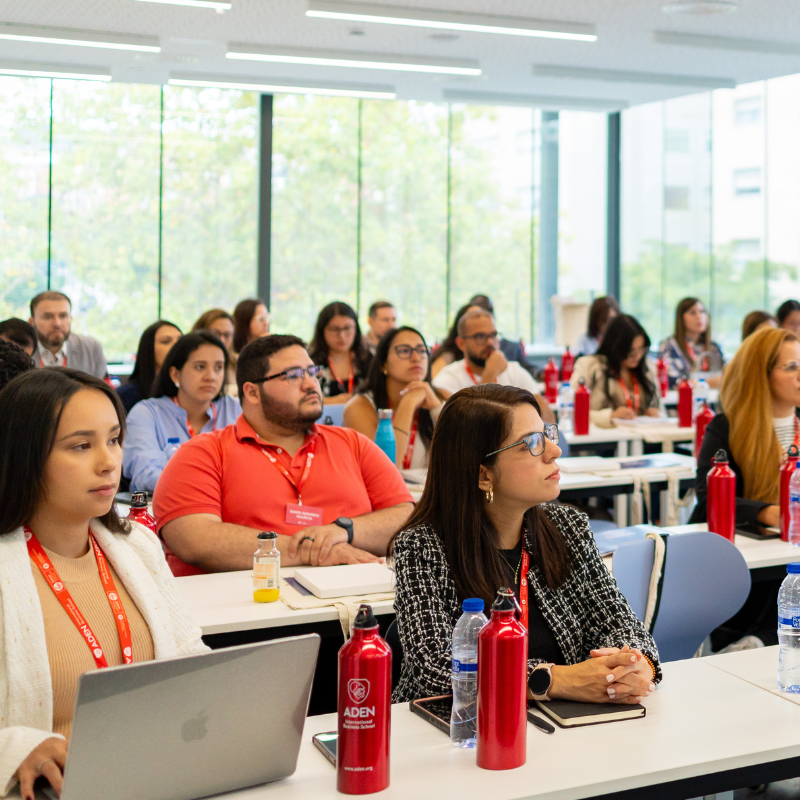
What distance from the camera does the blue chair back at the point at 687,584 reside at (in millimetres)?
2447

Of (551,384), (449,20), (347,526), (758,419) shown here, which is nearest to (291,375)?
(347,526)

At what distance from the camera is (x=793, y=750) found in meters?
1.67

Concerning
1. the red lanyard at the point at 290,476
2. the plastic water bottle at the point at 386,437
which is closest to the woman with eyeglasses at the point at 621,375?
the plastic water bottle at the point at 386,437

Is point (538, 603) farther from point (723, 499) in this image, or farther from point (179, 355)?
point (179, 355)

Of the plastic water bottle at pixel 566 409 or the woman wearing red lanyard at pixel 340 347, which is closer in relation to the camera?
the plastic water bottle at pixel 566 409

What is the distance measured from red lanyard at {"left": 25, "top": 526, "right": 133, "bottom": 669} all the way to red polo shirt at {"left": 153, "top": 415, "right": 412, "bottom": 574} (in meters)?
1.11

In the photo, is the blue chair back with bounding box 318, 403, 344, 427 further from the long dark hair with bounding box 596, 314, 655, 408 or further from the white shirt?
the long dark hair with bounding box 596, 314, 655, 408

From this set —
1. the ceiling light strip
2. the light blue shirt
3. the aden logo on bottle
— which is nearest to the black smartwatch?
the light blue shirt

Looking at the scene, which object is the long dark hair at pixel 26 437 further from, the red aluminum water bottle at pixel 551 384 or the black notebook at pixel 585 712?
the red aluminum water bottle at pixel 551 384

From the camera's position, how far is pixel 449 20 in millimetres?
6621

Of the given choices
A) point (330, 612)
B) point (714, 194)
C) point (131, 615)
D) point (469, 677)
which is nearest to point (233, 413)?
point (330, 612)

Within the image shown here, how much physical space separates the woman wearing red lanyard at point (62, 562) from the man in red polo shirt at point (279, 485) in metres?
0.98

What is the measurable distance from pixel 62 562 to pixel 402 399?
9.65ft

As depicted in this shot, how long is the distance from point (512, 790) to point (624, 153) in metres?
10.8
